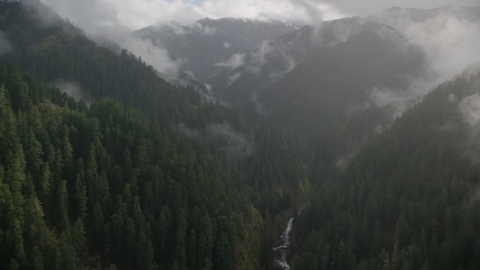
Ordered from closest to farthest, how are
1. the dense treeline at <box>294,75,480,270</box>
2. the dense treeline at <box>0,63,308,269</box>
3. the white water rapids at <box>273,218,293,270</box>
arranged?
the dense treeline at <box>0,63,308,269</box> < the dense treeline at <box>294,75,480,270</box> < the white water rapids at <box>273,218,293,270</box>

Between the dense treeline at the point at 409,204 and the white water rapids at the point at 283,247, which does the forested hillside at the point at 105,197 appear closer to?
the white water rapids at the point at 283,247

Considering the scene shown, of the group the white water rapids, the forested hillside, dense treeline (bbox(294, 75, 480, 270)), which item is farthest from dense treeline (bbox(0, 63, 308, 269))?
dense treeline (bbox(294, 75, 480, 270))

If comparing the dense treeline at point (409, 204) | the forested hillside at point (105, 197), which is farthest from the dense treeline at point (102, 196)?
the dense treeline at point (409, 204)

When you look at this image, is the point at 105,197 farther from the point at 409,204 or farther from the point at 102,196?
the point at 409,204

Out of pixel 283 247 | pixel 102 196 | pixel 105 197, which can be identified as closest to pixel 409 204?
pixel 283 247

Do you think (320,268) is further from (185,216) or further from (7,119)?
(7,119)

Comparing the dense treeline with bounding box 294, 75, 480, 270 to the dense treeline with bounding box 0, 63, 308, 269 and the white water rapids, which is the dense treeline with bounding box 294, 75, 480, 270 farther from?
the dense treeline with bounding box 0, 63, 308, 269
